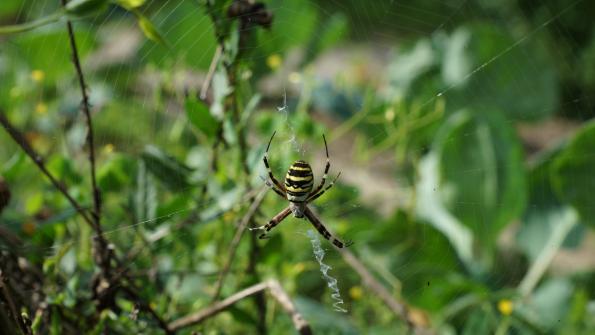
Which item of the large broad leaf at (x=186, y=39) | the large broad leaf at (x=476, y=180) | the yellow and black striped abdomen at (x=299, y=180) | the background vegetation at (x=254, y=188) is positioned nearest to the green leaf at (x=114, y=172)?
the background vegetation at (x=254, y=188)

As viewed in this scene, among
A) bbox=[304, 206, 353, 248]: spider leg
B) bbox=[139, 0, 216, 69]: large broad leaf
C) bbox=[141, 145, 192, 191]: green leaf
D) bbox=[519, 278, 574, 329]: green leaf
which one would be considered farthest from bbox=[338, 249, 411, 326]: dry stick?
bbox=[519, 278, 574, 329]: green leaf

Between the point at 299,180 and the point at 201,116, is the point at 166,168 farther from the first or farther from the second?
the point at 299,180

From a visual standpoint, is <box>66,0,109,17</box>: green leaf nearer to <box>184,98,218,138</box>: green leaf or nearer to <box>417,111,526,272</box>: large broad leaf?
<box>184,98,218,138</box>: green leaf

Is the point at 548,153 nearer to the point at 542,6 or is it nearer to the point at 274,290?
the point at 274,290

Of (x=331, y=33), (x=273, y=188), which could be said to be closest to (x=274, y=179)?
(x=273, y=188)

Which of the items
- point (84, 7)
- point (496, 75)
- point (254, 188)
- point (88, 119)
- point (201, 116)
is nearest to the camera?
point (84, 7)

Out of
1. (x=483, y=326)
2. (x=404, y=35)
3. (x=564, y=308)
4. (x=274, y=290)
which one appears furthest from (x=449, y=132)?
(x=404, y=35)
